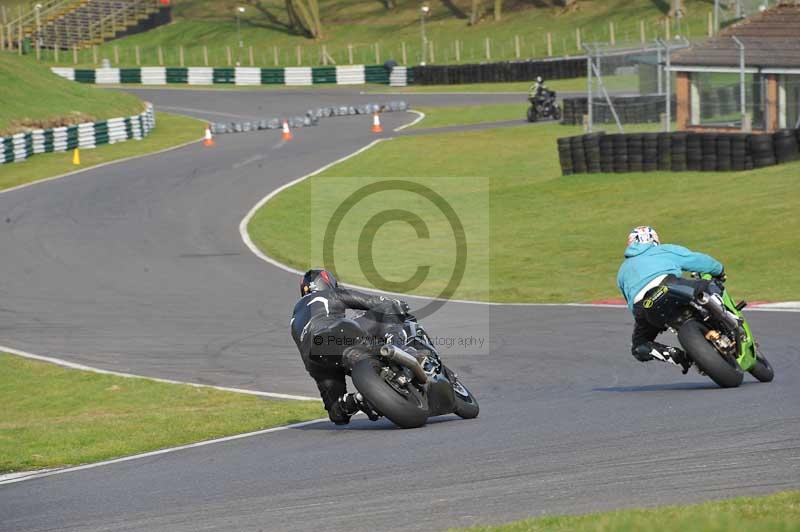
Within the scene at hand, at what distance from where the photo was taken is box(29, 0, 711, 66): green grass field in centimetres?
7606

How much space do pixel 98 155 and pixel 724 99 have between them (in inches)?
794

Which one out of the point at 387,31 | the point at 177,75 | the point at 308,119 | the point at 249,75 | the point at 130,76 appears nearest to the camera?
the point at 308,119

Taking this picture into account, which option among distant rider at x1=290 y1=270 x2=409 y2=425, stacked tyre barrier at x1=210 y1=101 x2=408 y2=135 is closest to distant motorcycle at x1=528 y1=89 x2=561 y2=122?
stacked tyre barrier at x1=210 y1=101 x2=408 y2=135

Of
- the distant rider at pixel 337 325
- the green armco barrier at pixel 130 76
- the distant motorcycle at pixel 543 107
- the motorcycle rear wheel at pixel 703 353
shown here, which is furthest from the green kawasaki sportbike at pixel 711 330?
the green armco barrier at pixel 130 76

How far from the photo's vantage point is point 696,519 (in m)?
6.33

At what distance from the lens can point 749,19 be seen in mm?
38219

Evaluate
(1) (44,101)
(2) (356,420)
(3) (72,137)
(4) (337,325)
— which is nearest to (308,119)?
(1) (44,101)

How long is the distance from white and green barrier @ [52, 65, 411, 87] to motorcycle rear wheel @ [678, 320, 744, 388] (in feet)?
195

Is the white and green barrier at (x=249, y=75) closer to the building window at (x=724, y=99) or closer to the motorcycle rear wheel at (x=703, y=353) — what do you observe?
the building window at (x=724, y=99)

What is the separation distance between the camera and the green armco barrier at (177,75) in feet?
246

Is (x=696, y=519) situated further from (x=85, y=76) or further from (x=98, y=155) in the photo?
(x=85, y=76)

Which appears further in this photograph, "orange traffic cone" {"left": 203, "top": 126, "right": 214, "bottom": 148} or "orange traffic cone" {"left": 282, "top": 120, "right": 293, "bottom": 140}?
"orange traffic cone" {"left": 282, "top": 120, "right": 293, "bottom": 140}

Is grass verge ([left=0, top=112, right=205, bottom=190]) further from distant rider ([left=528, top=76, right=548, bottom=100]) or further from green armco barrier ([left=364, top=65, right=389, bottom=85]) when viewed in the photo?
green armco barrier ([left=364, top=65, right=389, bottom=85])

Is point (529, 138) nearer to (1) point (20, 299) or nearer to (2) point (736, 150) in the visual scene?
(2) point (736, 150)
